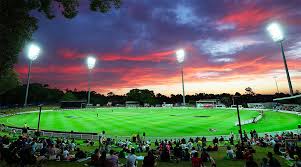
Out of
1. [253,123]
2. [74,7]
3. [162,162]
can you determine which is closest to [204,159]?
[162,162]

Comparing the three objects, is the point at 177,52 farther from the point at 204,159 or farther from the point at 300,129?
the point at 204,159

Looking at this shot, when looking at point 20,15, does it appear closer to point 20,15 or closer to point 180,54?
point 20,15

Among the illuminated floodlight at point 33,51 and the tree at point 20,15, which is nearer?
the tree at point 20,15

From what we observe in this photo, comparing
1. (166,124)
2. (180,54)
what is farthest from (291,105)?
(166,124)

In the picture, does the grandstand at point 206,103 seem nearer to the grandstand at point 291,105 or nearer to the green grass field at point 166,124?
the grandstand at point 291,105

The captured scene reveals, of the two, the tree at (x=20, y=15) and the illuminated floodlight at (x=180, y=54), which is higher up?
the illuminated floodlight at (x=180, y=54)

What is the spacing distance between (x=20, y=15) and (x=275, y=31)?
49.7 meters

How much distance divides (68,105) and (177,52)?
213 ft

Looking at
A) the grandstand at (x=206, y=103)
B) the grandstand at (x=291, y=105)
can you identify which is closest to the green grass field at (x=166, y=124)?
the grandstand at (x=291, y=105)

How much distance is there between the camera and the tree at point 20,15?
706 inches

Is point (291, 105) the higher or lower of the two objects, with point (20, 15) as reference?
lower

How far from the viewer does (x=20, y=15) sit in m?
18.9

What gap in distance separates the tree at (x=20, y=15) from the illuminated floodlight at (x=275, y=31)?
4267cm

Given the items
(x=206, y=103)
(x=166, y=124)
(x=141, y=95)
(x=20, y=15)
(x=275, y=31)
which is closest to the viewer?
(x=20, y=15)
